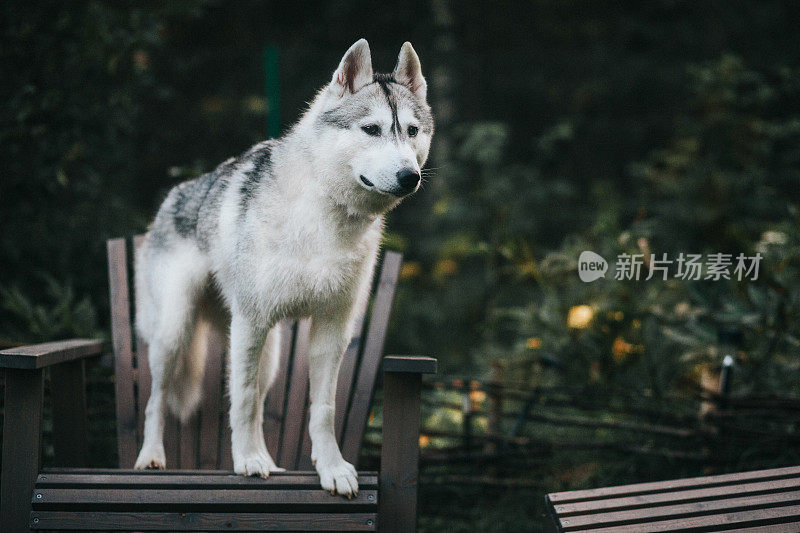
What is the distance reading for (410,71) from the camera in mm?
2256

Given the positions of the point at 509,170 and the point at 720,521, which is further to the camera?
the point at 509,170

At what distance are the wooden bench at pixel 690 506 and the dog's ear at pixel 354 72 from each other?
1482 millimetres

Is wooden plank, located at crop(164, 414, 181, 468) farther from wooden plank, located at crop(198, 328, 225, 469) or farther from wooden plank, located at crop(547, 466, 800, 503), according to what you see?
wooden plank, located at crop(547, 466, 800, 503)

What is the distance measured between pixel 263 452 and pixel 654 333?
7.90ft

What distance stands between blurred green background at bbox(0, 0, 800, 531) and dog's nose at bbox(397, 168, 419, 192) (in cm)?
191

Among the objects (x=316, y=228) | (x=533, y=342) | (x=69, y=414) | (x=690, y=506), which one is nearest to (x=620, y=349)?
(x=533, y=342)

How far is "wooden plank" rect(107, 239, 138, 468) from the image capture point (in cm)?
284

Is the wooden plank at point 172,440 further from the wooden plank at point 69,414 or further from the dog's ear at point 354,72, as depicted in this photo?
the dog's ear at point 354,72

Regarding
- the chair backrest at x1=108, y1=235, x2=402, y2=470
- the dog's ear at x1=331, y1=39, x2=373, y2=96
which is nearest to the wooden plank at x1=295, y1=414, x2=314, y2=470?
the chair backrest at x1=108, y1=235, x2=402, y2=470

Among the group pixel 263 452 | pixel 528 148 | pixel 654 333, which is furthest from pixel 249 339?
pixel 528 148

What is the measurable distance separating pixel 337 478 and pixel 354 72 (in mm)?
1321

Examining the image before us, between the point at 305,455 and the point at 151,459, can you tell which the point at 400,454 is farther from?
the point at 151,459

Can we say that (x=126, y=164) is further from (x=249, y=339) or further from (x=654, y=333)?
(x=654, y=333)

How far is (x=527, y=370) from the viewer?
13.4ft
